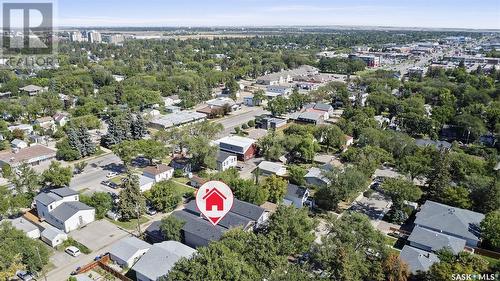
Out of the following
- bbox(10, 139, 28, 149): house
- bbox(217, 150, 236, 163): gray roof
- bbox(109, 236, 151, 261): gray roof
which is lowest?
bbox(109, 236, 151, 261): gray roof

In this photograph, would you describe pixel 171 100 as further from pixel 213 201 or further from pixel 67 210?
pixel 213 201

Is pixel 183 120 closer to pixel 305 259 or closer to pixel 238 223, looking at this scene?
pixel 238 223

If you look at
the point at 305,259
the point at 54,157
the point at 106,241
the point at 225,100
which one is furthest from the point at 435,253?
the point at 225,100

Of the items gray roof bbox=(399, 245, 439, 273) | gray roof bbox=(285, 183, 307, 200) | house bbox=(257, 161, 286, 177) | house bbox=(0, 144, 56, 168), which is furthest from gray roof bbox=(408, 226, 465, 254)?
house bbox=(0, 144, 56, 168)

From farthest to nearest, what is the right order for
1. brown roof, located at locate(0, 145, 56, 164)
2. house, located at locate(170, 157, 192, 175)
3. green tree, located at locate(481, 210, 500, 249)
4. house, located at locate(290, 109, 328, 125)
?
house, located at locate(290, 109, 328, 125) → brown roof, located at locate(0, 145, 56, 164) → house, located at locate(170, 157, 192, 175) → green tree, located at locate(481, 210, 500, 249)

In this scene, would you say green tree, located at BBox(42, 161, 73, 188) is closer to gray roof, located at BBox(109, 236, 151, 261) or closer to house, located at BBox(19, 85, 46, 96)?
gray roof, located at BBox(109, 236, 151, 261)

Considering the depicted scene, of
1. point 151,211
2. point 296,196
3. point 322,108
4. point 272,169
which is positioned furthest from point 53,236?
point 322,108

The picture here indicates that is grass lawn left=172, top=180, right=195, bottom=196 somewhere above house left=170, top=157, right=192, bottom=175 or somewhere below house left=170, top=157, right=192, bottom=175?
below

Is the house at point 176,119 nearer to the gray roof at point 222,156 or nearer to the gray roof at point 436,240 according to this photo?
the gray roof at point 222,156
